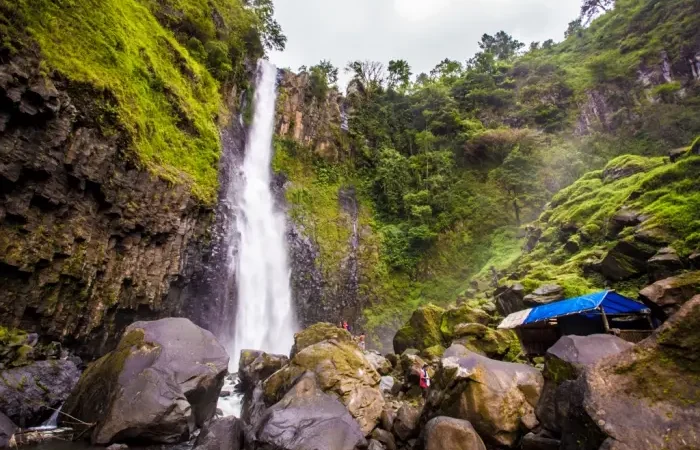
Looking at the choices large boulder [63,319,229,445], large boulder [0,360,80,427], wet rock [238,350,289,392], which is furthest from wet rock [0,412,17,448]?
wet rock [238,350,289,392]

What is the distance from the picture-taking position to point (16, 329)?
1012 centimetres

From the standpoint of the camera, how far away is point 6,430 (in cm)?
758

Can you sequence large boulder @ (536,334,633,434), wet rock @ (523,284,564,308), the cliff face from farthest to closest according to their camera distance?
wet rock @ (523,284,564,308)
the cliff face
large boulder @ (536,334,633,434)

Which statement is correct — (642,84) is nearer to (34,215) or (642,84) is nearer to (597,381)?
(597,381)

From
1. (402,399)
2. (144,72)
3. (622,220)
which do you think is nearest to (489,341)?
(402,399)

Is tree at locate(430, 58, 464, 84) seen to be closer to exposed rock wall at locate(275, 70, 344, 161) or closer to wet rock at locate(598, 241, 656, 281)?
exposed rock wall at locate(275, 70, 344, 161)

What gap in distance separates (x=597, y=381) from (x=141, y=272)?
14.5 metres

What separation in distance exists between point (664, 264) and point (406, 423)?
29.7ft

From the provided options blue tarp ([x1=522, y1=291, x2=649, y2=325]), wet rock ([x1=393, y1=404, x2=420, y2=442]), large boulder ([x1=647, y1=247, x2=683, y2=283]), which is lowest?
wet rock ([x1=393, y1=404, x2=420, y2=442])

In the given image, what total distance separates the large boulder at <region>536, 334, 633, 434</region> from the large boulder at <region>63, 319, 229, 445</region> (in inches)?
289

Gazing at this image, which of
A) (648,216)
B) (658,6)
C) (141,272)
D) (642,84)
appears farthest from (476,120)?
(141,272)

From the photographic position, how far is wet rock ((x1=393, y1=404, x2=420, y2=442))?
8.04 metres

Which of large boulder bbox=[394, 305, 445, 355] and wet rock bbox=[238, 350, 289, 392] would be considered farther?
large boulder bbox=[394, 305, 445, 355]

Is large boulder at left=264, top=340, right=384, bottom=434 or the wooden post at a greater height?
the wooden post
